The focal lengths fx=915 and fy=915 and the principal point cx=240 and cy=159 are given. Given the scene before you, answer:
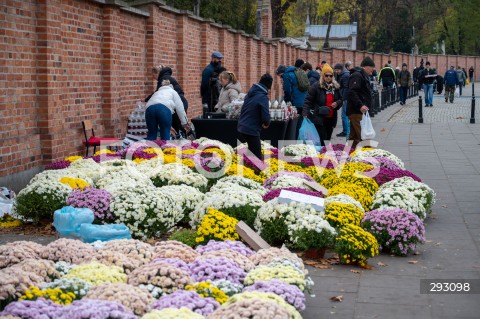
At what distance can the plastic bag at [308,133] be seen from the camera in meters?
17.7

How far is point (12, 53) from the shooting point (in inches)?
502

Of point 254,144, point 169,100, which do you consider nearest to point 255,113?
point 254,144

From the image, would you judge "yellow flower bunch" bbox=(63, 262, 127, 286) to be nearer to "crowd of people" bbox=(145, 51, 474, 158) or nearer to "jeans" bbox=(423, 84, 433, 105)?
"crowd of people" bbox=(145, 51, 474, 158)

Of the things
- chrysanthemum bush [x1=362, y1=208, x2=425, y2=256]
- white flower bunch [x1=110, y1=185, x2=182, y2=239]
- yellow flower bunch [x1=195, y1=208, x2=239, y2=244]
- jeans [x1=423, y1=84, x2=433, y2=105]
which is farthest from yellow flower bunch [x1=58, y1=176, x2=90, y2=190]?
jeans [x1=423, y1=84, x2=433, y2=105]

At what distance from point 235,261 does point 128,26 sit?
11708 mm

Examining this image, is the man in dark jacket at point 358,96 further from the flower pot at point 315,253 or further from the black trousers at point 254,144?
the flower pot at point 315,253

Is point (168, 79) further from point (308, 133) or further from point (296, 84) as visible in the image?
point (296, 84)

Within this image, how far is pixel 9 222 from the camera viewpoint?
35.7ft

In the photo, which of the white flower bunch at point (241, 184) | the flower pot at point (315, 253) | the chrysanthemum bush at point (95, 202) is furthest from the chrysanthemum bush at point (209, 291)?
the white flower bunch at point (241, 184)

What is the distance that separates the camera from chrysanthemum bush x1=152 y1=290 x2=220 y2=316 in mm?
6117

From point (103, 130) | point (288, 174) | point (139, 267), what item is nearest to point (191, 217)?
point (288, 174)

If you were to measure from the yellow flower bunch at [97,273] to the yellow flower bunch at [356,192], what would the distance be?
457cm

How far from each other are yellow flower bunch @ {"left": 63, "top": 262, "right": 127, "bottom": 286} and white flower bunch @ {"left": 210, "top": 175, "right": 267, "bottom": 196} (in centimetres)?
413

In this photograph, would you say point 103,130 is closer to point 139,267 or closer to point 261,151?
point 261,151
